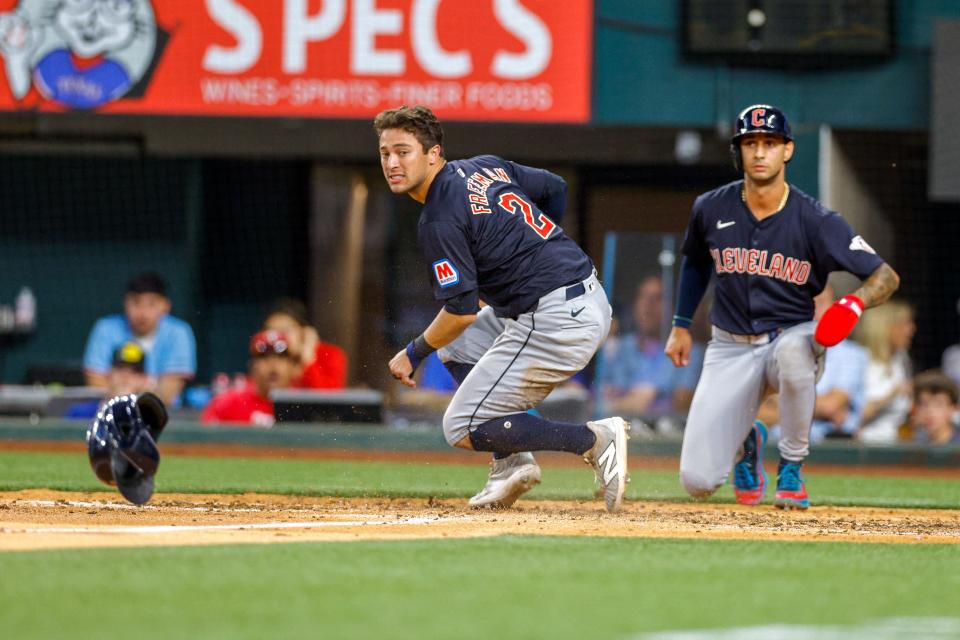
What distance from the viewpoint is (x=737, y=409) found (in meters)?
6.99

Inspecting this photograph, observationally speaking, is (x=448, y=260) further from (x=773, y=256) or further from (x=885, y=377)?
(x=885, y=377)

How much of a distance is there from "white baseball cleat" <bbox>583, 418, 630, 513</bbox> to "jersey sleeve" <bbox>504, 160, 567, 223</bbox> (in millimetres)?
982

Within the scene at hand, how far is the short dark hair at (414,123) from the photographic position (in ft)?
19.8

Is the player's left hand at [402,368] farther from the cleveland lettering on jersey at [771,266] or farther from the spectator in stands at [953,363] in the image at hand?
the spectator in stands at [953,363]

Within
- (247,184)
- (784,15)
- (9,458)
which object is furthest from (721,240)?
(247,184)

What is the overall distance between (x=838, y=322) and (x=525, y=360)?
130cm

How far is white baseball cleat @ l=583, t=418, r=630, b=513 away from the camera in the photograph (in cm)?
624

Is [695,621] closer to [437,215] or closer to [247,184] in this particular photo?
[437,215]

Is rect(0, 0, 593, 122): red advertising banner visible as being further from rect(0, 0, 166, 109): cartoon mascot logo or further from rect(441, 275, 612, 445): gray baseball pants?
rect(441, 275, 612, 445): gray baseball pants

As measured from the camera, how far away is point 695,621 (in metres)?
3.45

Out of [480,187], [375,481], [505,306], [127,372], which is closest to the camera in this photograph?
[480,187]

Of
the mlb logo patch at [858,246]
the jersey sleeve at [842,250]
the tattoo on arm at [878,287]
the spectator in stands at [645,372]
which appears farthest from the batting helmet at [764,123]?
the spectator in stands at [645,372]

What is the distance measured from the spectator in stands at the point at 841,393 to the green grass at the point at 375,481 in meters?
1.14

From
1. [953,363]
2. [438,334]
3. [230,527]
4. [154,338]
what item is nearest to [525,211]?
[438,334]
